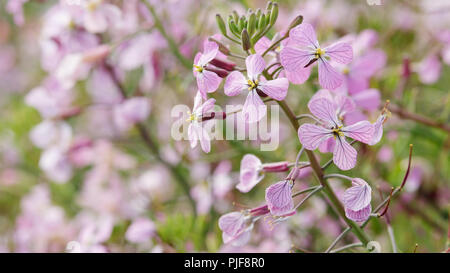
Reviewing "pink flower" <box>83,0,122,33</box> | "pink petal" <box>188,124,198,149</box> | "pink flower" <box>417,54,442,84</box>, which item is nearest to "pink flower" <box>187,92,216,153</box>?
"pink petal" <box>188,124,198,149</box>

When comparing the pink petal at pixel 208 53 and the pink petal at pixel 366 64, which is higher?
the pink petal at pixel 366 64

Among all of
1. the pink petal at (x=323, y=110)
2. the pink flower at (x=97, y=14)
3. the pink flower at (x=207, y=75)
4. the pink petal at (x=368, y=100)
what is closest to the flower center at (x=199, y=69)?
the pink flower at (x=207, y=75)

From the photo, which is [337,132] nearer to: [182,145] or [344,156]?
[344,156]

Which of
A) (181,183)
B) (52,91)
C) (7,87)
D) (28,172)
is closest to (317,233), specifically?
(181,183)

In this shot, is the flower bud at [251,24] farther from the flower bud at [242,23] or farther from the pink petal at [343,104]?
the pink petal at [343,104]

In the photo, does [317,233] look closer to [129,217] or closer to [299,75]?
[129,217]

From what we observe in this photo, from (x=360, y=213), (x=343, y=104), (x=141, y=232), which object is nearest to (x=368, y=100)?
(x=343, y=104)
